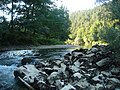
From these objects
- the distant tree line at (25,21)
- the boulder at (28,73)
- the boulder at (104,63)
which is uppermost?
the distant tree line at (25,21)

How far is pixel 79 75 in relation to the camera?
45.0 ft

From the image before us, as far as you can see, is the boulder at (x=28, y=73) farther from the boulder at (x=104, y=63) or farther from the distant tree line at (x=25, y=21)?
the distant tree line at (x=25, y=21)

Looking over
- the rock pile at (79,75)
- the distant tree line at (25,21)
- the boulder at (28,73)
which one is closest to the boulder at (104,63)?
the rock pile at (79,75)

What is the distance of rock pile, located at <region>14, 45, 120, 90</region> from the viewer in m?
12.3

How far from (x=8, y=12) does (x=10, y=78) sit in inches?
1121

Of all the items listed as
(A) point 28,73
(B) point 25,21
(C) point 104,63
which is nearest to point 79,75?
(C) point 104,63

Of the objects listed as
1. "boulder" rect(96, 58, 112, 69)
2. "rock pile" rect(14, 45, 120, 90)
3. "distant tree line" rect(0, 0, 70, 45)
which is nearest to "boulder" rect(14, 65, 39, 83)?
"rock pile" rect(14, 45, 120, 90)

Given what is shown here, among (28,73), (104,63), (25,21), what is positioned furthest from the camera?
(25,21)

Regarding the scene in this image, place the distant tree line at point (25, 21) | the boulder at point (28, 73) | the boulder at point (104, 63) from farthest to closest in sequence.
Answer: the distant tree line at point (25, 21) < the boulder at point (104, 63) < the boulder at point (28, 73)

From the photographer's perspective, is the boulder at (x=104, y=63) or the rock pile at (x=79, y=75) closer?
the rock pile at (x=79, y=75)

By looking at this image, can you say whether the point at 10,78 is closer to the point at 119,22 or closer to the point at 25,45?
the point at 119,22

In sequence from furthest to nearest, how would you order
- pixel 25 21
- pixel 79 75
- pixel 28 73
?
pixel 25 21, pixel 28 73, pixel 79 75

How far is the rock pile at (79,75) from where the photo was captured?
12.3m

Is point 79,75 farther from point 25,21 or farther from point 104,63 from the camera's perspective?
point 25,21
